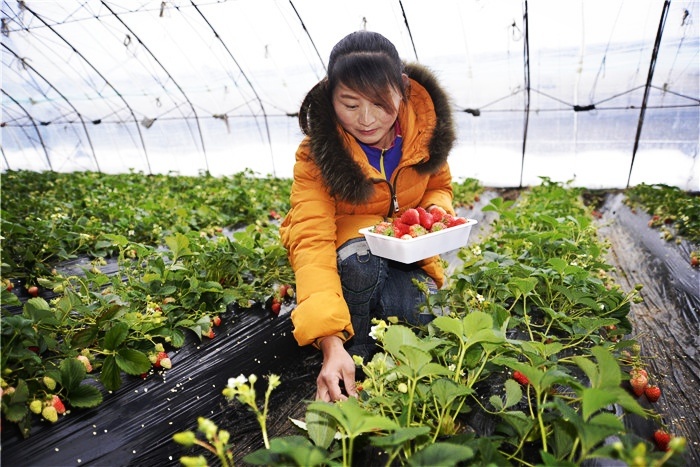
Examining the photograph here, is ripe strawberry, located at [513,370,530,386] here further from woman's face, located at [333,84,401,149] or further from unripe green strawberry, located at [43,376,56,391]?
unripe green strawberry, located at [43,376,56,391]

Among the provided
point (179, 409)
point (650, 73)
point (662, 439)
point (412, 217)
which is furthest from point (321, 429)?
point (650, 73)

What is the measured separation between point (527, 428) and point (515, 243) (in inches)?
61.8

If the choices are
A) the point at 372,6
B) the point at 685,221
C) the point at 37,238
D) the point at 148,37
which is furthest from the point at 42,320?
the point at 148,37

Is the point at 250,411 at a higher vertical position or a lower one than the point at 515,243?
lower

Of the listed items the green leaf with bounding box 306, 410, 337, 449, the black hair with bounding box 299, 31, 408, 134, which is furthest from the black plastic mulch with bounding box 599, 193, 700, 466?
the black hair with bounding box 299, 31, 408, 134

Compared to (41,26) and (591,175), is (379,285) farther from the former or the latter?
(41,26)

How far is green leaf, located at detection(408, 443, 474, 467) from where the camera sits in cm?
81

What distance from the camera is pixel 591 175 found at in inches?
261

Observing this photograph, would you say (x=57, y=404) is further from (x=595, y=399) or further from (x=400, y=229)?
(x=595, y=399)

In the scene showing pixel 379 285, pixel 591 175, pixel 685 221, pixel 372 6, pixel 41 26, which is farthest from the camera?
pixel 41 26

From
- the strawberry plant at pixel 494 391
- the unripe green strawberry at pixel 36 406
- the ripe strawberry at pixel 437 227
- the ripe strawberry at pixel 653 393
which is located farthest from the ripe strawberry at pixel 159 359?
the ripe strawberry at pixel 653 393

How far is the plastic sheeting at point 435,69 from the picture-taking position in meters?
5.51

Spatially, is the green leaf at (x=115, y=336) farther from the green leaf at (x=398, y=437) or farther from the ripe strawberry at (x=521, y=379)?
the ripe strawberry at (x=521, y=379)

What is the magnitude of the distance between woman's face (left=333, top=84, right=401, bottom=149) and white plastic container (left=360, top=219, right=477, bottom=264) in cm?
41
